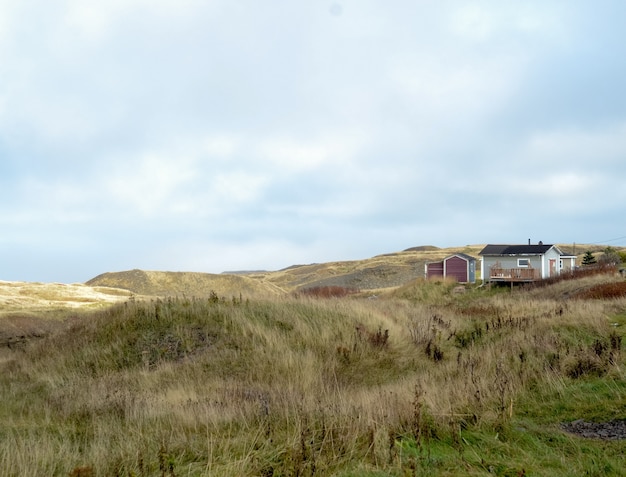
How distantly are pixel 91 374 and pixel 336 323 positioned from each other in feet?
19.3

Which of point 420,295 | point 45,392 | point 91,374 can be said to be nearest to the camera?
point 45,392

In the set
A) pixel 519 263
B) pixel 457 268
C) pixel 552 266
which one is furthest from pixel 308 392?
pixel 457 268

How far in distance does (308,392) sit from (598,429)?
4.07 meters

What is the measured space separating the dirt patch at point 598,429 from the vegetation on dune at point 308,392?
173mm

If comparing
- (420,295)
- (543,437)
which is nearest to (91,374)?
(543,437)

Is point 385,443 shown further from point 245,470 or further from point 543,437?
point 543,437

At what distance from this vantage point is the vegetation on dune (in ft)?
15.2

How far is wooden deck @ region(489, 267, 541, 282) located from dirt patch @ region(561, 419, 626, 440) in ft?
127

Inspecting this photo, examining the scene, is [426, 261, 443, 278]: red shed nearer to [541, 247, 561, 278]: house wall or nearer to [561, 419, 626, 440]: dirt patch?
[541, 247, 561, 278]: house wall

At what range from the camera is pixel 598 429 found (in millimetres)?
6035

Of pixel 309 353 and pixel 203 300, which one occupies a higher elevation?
pixel 203 300

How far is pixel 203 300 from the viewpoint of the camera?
14.8m

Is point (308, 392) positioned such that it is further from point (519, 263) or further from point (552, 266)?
point (552, 266)

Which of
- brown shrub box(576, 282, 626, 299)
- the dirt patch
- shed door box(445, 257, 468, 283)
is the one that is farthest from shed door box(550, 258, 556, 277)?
the dirt patch
